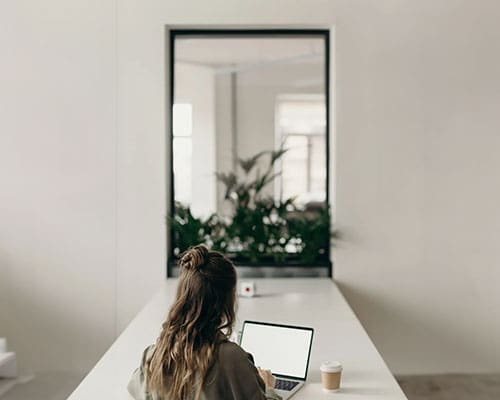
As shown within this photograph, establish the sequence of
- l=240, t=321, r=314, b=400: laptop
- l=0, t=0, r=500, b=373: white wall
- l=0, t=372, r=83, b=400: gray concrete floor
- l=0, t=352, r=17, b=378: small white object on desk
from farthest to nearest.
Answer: l=0, t=0, r=500, b=373: white wall, l=0, t=372, r=83, b=400: gray concrete floor, l=0, t=352, r=17, b=378: small white object on desk, l=240, t=321, r=314, b=400: laptop

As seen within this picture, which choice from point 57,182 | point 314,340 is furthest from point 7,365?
point 314,340

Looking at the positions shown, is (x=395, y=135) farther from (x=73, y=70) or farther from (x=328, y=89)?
(x=73, y=70)

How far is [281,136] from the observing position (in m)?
4.94

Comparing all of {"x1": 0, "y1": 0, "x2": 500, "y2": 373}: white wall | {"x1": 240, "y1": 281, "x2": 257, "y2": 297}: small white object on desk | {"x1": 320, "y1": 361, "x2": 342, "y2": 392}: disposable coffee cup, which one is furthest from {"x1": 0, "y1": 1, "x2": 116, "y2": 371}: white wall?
{"x1": 320, "y1": 361, "x2": 342, "y2": 392}: disposable coffee cup

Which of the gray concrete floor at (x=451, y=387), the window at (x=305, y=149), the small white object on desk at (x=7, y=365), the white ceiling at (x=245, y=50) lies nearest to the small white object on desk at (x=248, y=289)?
the window at (x=305, y=149)

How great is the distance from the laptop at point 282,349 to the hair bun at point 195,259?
632 millimetres

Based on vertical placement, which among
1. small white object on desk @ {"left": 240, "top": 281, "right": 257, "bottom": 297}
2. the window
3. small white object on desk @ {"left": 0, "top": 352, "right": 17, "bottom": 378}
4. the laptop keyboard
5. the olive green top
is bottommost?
small white object on desk @ {"left": 0, "top": 352, "right": 17, "bottom": 378}

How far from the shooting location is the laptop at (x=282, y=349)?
258 centimetres

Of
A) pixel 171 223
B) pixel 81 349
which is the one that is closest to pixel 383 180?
pixel 171 223

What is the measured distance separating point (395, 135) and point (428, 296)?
0.99m

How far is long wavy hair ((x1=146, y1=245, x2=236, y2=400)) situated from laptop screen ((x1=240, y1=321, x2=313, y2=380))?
0.58m

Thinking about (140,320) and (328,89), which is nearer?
(140,320)

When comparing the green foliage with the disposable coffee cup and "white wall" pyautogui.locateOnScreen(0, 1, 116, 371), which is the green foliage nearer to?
"white wall" pyautogui.locateOnScreen(0, 1, 116, 371)

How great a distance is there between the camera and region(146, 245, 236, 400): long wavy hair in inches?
80.9
